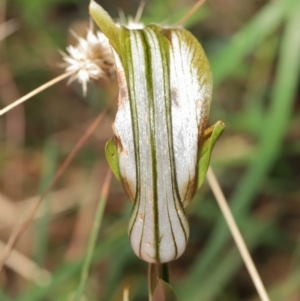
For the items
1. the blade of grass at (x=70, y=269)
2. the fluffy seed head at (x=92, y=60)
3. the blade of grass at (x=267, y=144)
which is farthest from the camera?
the blade of grass at (x=267, y=144)

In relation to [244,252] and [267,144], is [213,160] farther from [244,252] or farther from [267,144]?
[244,252]

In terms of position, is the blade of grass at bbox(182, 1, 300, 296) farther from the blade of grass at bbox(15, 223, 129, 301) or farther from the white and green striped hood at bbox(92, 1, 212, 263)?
the white and green striped hood at bbox(92, 1, 212, 263)

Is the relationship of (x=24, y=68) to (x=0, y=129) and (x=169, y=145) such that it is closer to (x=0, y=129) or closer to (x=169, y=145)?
(x=0, y=129)

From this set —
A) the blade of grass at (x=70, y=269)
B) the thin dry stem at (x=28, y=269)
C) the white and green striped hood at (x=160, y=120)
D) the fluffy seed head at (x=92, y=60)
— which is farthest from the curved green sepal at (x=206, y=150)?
the thin dry stem at (x=28, y=269)

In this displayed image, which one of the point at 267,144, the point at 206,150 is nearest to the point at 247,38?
the point at 267,144

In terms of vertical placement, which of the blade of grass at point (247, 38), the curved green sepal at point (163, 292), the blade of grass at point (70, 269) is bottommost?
the blade of grass at point (70, 269)

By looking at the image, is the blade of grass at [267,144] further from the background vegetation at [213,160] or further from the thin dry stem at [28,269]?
the thin dry stem at [28,269]

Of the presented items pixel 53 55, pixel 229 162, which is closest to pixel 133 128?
pixel 229 162

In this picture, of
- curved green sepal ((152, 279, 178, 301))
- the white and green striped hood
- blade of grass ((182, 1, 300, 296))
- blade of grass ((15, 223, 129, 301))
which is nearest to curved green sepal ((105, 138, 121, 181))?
the white and green striped hood
